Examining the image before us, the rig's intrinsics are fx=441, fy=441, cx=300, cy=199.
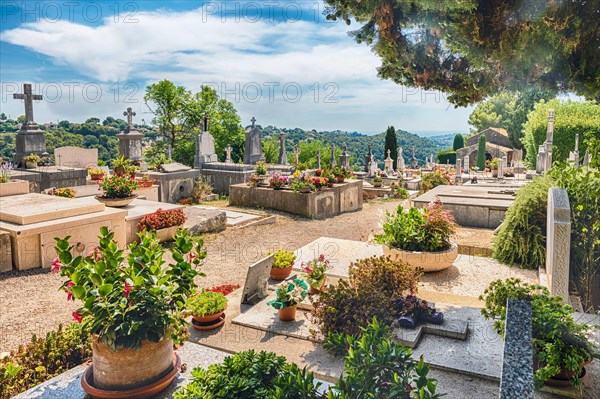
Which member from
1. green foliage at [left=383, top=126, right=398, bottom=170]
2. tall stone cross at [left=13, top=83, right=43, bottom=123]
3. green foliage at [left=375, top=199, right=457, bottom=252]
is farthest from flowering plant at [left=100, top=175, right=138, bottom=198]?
green foliage at [left=383, top=126, right=398, bottom=170]

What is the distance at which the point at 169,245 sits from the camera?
10281mm

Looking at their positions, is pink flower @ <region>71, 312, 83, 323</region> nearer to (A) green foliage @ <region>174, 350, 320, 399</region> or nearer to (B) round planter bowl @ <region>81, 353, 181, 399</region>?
(B) round planter bowl @ <region>81, 353, 181, 399</region>

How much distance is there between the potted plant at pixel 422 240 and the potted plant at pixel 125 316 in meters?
4.50

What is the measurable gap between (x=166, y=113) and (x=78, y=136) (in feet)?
38.8

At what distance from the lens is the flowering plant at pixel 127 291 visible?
10.1 ft

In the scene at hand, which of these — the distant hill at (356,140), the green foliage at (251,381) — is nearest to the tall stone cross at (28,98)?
the green foliage at (251,381)

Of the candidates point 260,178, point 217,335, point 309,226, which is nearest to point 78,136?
point 260,178

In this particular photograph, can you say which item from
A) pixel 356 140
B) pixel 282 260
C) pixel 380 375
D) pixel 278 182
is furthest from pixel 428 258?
pixel 356 140

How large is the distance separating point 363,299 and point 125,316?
2579 mm

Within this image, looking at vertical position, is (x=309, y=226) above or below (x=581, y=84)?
below

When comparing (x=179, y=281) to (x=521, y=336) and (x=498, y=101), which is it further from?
(x=498, y=101)

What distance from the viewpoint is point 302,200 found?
14305mm

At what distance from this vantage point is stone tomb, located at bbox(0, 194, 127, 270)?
7.96 meters

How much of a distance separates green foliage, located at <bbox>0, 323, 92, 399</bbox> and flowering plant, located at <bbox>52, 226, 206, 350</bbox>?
0.91m
